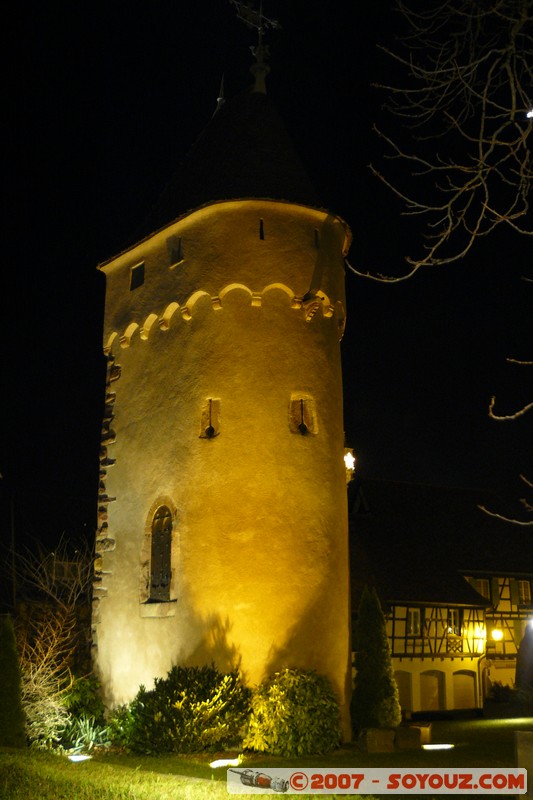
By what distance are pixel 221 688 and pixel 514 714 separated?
16996mm

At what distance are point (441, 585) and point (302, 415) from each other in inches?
618

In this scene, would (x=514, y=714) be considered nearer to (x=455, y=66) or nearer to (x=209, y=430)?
(x=209, y=430)

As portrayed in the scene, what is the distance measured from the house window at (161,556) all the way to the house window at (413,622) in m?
14.6

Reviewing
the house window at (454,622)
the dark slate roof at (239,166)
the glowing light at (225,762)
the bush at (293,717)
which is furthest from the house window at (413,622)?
the glowing light at (225,762)

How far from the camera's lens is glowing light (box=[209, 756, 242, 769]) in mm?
11695

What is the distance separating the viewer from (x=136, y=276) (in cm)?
1705

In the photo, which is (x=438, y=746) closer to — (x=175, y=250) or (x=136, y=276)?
(x=175, y=250)

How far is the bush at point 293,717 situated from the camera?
1255 centimetres

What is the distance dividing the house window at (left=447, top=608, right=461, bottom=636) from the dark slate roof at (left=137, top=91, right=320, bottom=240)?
16937 mm

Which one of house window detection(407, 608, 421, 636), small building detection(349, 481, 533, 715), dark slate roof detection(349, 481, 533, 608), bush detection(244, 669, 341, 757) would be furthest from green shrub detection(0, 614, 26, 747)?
house window detection(407, 608, 421, 636)

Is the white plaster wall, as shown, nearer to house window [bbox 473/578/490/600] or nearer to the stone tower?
the stone tower

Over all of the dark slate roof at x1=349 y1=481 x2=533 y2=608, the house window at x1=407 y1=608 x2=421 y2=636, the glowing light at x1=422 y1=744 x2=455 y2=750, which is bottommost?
the glowing light at x1=422 y1=744 x2=455 y2=750

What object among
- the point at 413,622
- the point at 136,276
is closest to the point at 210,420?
Result: the point at 136,276

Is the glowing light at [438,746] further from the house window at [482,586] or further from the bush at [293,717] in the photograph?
the house window at [482,586]
